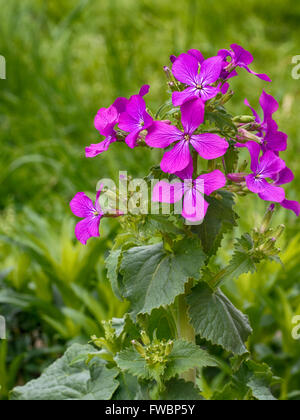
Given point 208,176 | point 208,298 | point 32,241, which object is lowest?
point 208,298

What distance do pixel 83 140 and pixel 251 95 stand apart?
4.22 ft

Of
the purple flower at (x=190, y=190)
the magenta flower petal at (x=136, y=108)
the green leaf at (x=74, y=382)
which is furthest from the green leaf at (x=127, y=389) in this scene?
the magenta flower petal at (x=136, y=108)

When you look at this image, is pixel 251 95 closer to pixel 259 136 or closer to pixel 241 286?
pixel 241 286

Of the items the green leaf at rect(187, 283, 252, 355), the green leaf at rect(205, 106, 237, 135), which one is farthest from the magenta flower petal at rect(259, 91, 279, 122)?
the green leaf at rect(187, 283, 252, 355)

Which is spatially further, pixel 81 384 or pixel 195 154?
pixel 81 384

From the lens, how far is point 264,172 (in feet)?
3.48

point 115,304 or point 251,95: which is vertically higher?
point 251,95

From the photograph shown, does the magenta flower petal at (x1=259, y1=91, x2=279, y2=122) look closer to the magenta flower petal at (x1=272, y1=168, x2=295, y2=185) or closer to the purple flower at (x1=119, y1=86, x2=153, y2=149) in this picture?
the magenta flower petal at (x1=272, y1=168, x2=295, y2=185)

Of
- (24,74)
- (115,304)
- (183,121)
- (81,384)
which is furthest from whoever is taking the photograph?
(24,74)

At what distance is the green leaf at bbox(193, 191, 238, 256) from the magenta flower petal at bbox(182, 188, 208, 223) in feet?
0.34

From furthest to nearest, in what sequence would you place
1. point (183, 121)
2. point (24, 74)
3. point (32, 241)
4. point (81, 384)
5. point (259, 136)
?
point (24, 74) < point (32, 241) < point (81, 384) < point (259, 136) < point (183, 121)

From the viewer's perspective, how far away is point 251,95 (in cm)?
396

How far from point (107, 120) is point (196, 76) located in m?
0.20
